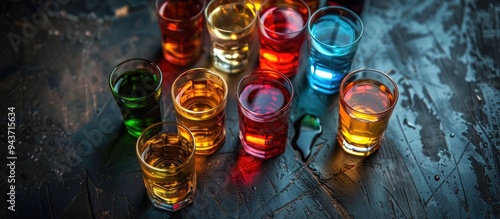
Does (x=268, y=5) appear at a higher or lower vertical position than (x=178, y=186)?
higher

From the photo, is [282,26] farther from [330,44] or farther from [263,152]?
[263,152]

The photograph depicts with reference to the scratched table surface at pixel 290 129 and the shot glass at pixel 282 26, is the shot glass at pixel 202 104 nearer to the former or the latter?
the scratched table surface at pixel 290 129

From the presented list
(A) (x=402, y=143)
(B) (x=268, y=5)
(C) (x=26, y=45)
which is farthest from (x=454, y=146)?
(C) (x=26, y=45)

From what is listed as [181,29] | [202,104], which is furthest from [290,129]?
[181,29]

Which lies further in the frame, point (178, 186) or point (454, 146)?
point (454, 146)

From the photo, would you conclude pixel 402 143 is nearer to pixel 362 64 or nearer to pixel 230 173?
pixel 362 64

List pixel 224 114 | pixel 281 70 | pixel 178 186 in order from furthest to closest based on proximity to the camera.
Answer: pixel 281 70 → pixel 224 114 → pixel 178 186

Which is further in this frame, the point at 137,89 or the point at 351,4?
the point at 351,4
